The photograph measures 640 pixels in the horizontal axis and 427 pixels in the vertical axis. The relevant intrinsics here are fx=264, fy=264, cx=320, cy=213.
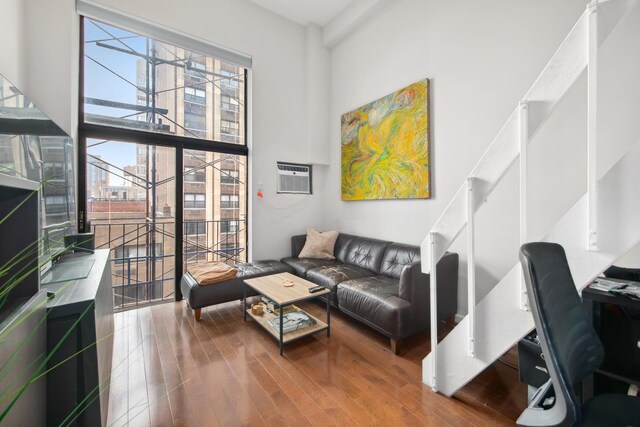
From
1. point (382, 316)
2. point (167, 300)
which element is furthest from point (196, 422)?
point (167, 300)

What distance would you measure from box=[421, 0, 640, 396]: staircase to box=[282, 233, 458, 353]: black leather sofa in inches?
18.7

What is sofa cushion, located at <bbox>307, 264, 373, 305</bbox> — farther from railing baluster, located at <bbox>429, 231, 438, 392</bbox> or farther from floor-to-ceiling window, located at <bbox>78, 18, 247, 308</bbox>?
floor-to-ceiling window, located at <bbox>78, 18, 247, 308</bbox>

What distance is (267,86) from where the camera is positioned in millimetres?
3961

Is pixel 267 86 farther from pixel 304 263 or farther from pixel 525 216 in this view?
pixel 525 216

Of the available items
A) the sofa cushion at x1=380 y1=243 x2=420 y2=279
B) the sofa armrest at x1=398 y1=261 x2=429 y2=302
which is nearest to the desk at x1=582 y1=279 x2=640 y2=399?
the sofa armrest at x1=398 y1=261 x2=429 y2=302

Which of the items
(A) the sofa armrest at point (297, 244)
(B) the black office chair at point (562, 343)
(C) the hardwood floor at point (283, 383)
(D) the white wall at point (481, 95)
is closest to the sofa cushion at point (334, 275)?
(C) the hardwood floor at point (283, 383)

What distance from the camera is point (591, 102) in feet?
3.67

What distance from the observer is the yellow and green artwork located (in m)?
2.99

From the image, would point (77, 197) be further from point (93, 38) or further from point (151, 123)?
point (93, 38)

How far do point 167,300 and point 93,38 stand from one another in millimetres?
3120

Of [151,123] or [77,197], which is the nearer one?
[77,197]

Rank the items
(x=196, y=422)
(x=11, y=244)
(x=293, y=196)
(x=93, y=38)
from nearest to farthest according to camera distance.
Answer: (x=11, y=244) → (x=196, y=422) → (x=93, y=38) → (x=293, y=196)

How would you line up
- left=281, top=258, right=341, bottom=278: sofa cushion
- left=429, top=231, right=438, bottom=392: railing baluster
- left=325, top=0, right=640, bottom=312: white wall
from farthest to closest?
1. left=281, top=258, right=341, bottom=278: sofa cushion
2. left=325, top=0, right=640, bottom=312: white wall
3. left=429, top=231, right=438, bottom=392: railing baluster

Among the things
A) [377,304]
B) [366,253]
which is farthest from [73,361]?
[366,253]
